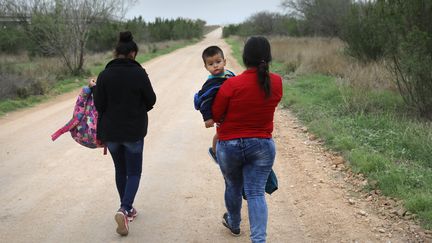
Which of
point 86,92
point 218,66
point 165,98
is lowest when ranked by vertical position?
point 165,98

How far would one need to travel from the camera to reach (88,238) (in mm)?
4098

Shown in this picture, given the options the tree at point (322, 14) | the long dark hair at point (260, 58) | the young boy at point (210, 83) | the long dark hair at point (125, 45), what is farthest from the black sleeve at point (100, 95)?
the tree at point (322, 14)

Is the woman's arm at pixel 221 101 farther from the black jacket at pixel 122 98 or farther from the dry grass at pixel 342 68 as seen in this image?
the dry grass at pixel 342 68

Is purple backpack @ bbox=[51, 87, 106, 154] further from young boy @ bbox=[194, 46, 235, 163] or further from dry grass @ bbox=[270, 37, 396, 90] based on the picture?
dry grass @ bbox=[270, 37, 396, 90]

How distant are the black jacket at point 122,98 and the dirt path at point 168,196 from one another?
37.6 inches

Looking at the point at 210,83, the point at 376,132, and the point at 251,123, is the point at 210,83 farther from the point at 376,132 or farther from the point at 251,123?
the point at 376,132

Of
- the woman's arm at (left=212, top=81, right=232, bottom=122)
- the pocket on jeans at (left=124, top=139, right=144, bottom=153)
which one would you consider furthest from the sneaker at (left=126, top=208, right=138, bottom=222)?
the woman's arm at (left=212, top=81, right=232, bottom=122)

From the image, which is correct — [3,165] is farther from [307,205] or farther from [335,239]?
[335,239]

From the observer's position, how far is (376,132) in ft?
23.2

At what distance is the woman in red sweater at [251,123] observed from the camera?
322cm

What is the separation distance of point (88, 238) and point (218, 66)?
1.95 metres

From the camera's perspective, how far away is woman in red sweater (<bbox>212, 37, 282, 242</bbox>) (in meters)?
3.22

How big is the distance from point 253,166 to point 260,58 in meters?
0.80

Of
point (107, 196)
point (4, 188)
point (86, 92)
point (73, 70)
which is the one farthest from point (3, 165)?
point (73, 70)
